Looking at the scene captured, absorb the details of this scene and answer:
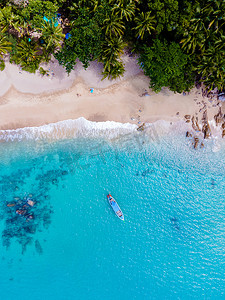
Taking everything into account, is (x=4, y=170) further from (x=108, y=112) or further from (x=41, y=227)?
(x=108, y=112)

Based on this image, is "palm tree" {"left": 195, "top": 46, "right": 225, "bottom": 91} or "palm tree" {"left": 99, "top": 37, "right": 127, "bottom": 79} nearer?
"palm tree" {"left": 195, "top": 46, "right": 225, "bottom": 91}

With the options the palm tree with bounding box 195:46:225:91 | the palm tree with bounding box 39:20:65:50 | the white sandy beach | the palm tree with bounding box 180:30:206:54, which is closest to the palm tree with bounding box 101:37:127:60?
the white sandy beach

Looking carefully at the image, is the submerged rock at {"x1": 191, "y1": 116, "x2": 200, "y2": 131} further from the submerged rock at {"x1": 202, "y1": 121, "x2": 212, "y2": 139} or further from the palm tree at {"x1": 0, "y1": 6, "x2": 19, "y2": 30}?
the palm tree at {"x1": 0, "y1": 6, "x2": 19, "y2": 30}

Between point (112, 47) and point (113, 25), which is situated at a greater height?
point (113, 25)

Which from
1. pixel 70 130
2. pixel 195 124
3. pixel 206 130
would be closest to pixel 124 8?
pixel 70 130

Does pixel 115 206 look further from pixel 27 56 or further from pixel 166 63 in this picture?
pixel 27 56

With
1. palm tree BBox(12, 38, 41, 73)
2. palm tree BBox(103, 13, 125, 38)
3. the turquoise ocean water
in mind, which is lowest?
the turquoise ocean water

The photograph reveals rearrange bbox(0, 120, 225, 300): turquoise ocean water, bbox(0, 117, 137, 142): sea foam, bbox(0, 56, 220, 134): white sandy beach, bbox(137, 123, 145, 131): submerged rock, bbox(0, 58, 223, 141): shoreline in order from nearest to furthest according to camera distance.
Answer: bbox(0, 56, 220, 134): white sandy beach
bbox(0, 58, 223, 141): shoreline
bbox(0, 117, 137, 142): sea foam
bbox(0, 120, 225, 300): turquoise ocean water
bbox(137, 123, 145, 131): submerged rock
